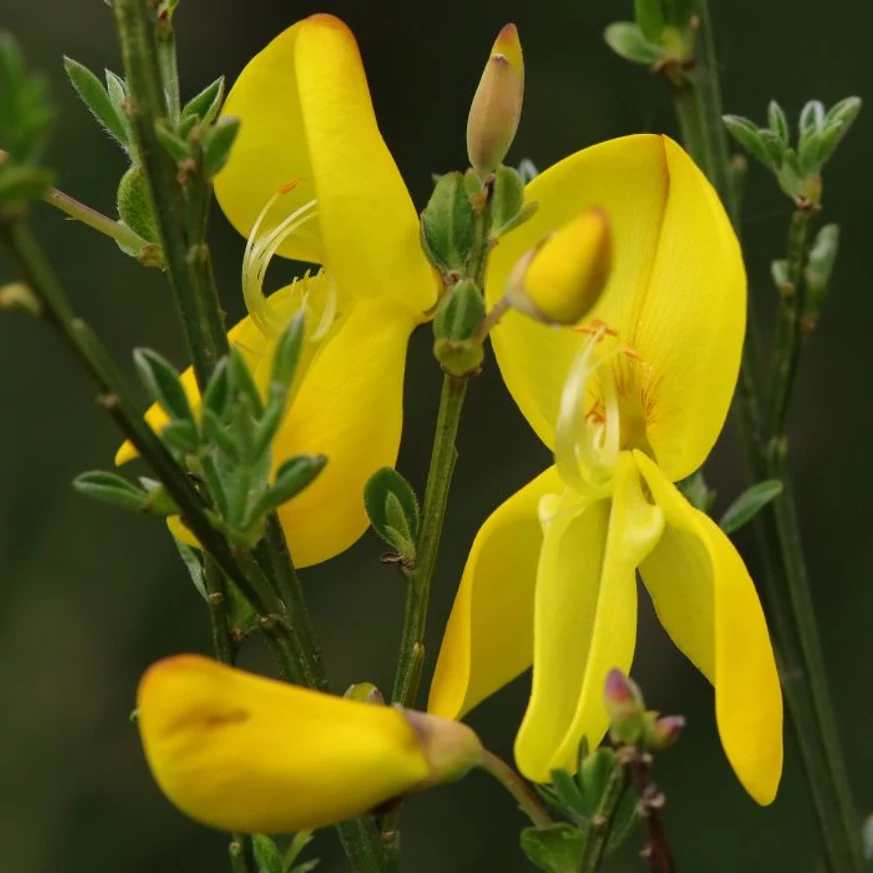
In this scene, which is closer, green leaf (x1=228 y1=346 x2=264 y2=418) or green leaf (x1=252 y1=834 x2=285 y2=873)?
green leaf (x1=228 y1=346 x2=264 y2=418)

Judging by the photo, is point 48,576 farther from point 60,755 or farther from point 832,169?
point 832,169

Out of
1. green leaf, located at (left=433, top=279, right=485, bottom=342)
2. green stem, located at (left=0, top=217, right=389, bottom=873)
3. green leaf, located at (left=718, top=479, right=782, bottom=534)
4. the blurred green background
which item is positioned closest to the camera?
green stem, located at (left=0, top=217, right=389, bottom=873)

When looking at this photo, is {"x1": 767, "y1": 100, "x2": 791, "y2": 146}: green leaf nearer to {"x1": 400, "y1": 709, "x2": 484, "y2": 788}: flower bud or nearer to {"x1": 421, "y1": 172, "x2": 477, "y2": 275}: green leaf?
{"x1": 421, "y1": 172, "x2": 477, "y2": 275}: green leaf

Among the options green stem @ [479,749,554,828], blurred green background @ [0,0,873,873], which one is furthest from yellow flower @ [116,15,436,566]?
blurred green background @ [0,0,873,873]

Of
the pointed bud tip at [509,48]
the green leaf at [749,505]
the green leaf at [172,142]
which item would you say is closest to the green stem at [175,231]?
the green leaf at [172,142]

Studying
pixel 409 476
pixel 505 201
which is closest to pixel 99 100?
pixel 505 201

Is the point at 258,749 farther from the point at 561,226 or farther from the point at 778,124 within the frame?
the point at 778,124

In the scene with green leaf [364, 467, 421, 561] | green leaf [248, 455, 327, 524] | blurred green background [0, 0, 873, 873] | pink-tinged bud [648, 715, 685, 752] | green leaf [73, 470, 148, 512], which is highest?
A: green leaf [248, 455, 327, 524]
